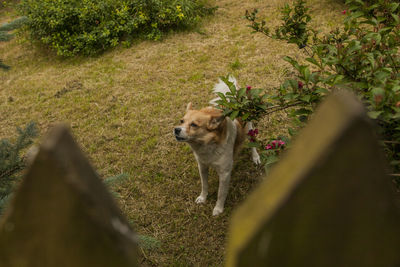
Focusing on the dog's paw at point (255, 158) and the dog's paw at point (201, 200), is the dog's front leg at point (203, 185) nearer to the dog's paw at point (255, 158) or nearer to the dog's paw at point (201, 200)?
the dog's paw at point (201, 200)

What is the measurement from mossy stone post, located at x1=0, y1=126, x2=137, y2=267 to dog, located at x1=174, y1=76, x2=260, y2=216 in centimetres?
222

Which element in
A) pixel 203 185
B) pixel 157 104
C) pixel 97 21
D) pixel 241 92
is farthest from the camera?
pixel 97 21

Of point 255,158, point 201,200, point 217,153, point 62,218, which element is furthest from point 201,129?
point 62,218

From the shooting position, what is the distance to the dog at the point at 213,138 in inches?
105

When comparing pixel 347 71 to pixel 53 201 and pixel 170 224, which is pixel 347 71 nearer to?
pixel 53 201

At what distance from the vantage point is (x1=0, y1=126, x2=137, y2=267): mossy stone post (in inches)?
13.5

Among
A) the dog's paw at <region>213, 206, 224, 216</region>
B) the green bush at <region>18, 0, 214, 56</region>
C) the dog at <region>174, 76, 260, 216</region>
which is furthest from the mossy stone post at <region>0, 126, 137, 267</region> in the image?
the green bush at <region>18, 0, 214, 56</region>

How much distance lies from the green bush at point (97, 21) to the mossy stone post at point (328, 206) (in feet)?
21.9

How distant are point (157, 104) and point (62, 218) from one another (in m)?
4.43

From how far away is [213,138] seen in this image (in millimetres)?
2699

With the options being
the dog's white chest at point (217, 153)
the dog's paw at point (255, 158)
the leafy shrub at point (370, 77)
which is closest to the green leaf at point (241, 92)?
the leafy shrub at point (370, 77)

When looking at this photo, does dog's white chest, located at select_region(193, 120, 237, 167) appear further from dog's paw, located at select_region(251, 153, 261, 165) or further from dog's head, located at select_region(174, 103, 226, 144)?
dog's paw, located at select_region(251, 153, 261, 165)

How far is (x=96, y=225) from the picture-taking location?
0.36 metres

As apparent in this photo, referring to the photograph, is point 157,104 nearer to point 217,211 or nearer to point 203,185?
point 203,185
